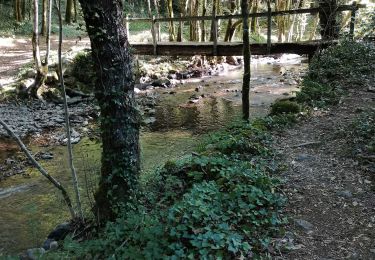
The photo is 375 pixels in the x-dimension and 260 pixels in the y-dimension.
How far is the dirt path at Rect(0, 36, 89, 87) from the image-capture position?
1475 cm

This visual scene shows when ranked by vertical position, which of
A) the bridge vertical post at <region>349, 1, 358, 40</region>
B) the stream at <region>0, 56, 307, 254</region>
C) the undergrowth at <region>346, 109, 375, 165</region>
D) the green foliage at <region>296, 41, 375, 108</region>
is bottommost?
the stream at <region>0, 56, 307, 254</region>

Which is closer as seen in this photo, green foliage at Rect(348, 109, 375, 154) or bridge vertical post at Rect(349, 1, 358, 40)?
green foliage at Rect(348, 109, 375, 154)

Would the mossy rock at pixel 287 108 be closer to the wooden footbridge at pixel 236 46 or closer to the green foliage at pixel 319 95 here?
the green foliage at pixel 319 95

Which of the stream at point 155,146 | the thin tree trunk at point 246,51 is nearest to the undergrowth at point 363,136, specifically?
the thin tree trunk at point 246,51

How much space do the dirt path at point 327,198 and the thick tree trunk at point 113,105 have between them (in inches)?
81.6

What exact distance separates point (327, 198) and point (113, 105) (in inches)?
111

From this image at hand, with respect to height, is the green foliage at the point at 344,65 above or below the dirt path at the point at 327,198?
above

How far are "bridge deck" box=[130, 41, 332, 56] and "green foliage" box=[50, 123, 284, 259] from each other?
303 inches

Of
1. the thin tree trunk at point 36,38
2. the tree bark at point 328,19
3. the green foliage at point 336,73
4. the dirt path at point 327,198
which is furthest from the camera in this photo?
the thin tree trunk at point 36,38

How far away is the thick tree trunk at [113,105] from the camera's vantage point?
4.82 meters

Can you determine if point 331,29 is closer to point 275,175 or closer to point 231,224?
point 275,175

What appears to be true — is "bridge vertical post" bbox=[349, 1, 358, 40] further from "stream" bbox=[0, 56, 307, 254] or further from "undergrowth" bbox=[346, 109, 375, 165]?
"undergrowth" bbox=[346, 109, 375, 165]

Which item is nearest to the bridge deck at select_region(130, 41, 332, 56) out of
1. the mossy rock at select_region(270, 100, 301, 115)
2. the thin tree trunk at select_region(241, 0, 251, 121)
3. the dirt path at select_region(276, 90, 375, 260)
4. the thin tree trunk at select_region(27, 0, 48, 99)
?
the thin tree trunk at select_region(27, 0, 48, 99)

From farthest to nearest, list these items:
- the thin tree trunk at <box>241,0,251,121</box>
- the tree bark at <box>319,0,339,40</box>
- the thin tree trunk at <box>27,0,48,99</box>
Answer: the thin tree trunk at <box>27,0,48,99</box> → the tree bark at <box>319,0,339,40</box> → the thin tree trunk at <box>241,0,251,121</box>
